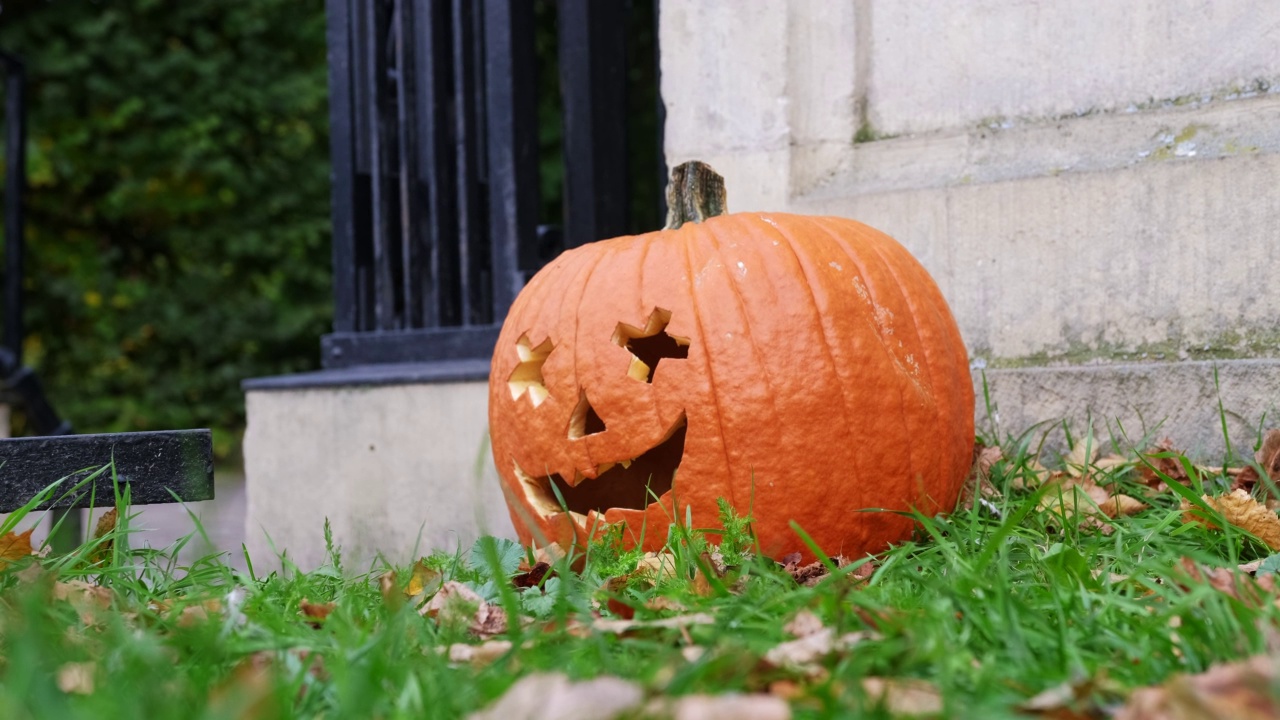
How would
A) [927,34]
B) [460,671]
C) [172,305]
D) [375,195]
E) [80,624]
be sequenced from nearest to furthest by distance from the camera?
[460,671]
[80,624]
[927,34]
[375,195]
[172,305]

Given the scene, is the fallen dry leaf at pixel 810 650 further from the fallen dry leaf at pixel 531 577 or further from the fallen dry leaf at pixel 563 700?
the fallen dry leaf at pixel 531 577

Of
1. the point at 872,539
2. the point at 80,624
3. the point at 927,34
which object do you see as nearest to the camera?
the point at 80,624

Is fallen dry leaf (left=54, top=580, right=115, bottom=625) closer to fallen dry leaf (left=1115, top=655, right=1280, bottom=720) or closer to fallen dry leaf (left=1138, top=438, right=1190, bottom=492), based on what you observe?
fallen dry leaf (left=1115, top=655, right=1280, bottom=720)

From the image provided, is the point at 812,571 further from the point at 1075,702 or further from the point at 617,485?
the point at 1075,702

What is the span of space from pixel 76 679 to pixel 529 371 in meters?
1.08

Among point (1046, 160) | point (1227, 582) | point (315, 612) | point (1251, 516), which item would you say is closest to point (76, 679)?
point (315, 612)

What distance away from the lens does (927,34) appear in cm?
268

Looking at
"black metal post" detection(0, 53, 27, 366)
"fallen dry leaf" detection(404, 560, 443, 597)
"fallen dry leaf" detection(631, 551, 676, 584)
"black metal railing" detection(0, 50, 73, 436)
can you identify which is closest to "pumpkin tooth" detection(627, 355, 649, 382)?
"fallen dry leaf" detection(631, 551, 676, 584)

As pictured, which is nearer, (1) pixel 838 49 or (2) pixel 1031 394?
(2) pixel 1031 394

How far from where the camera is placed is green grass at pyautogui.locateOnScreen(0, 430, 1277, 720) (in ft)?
3.39

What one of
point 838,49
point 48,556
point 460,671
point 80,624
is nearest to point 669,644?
point 460,671

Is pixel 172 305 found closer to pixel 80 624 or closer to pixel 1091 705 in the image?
pixel 80 624

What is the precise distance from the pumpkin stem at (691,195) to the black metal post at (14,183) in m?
2.91

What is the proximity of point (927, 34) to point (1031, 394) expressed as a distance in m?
0.91
